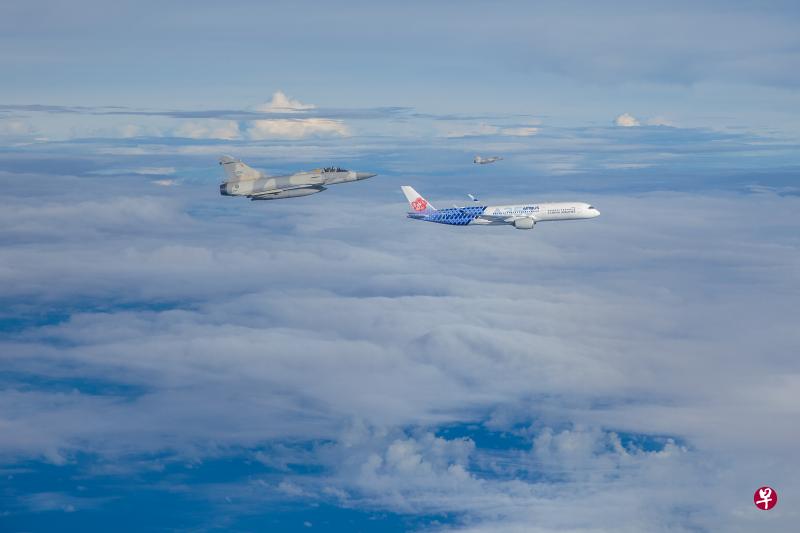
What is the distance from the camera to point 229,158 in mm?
196875

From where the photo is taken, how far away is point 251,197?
7736 inches

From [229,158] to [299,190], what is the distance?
17.5m

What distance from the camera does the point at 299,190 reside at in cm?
19688

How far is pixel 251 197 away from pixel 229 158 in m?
10.2

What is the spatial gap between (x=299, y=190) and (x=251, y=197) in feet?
36.0
